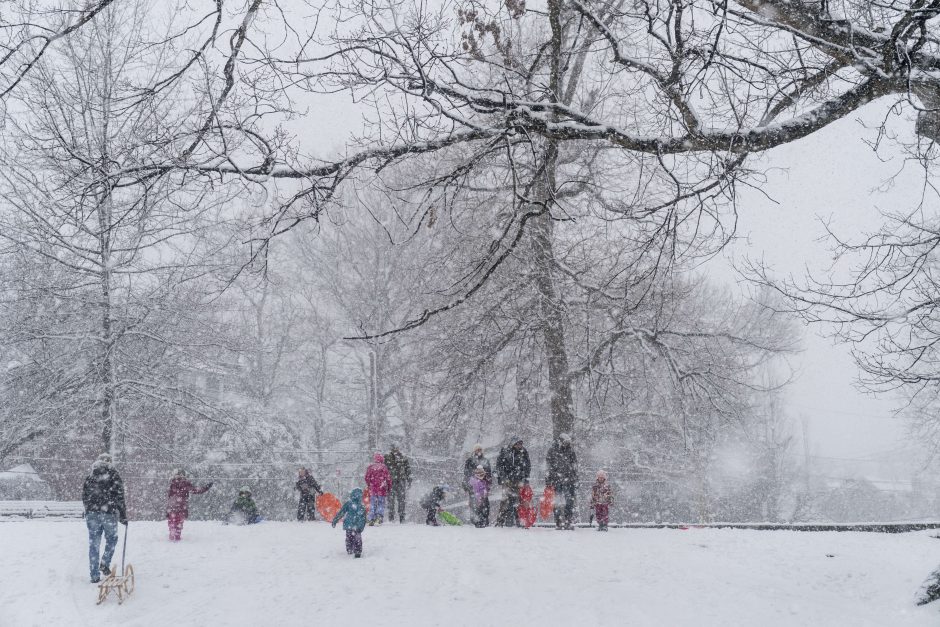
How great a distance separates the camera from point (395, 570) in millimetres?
9938

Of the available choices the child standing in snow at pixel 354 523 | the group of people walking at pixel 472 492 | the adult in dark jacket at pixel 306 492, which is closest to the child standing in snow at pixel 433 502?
the group of people walking at pixel 472 492

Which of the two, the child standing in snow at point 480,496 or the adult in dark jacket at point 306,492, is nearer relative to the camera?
the child standing in snow at point 480,496

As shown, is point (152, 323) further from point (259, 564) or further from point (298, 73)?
point (298, 73)

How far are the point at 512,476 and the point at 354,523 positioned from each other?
412 centimetres

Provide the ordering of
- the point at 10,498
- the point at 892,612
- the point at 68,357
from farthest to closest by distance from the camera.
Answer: the point at 10,498 → the point at 68,357 → the point at 892,612

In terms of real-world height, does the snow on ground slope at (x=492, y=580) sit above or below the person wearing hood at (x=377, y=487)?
below

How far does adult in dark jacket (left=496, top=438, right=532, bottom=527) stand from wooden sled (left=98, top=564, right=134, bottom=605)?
23.5 ft

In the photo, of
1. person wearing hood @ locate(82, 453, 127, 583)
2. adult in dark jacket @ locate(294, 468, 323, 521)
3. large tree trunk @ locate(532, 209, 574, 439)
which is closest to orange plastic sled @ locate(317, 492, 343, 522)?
adult in dark jacket @ locate(294, 468, 323, 521)

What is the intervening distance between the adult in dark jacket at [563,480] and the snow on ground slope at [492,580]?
1.44 m

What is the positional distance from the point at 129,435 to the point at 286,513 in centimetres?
645

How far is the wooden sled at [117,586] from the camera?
28.2 feet

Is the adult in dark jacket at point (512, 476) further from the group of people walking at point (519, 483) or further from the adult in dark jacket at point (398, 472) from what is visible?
the adult in dark jacket at point (398, 472)

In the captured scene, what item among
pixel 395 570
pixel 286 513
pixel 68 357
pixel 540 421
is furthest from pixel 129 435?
pixel 540 421

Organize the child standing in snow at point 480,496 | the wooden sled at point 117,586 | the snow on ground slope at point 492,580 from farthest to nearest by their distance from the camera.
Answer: the child standing in snow at point 480,496, the wooden sled at point 117,586, the snow on ground slope at point 492,580
